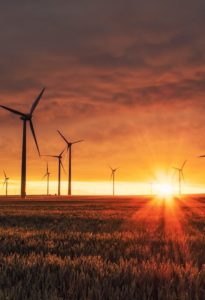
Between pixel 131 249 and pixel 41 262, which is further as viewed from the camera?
pixel 131 249

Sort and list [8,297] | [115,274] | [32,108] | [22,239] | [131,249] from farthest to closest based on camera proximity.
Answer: [32,108] → [22,239] → [131,249] → [115,274] → [8,297]

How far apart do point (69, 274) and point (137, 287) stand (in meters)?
1.39

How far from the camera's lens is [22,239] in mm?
15070

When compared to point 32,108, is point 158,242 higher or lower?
lower

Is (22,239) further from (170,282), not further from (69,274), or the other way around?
(170,282)

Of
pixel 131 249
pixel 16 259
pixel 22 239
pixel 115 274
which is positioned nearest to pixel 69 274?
pixel 115 274

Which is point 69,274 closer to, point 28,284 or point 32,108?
point 28,284

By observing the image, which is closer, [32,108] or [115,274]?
[115,274]

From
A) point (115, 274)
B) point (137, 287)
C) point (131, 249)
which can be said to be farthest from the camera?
point (131, 249)

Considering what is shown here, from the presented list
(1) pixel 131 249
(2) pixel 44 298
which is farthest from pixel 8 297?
(1) pixel 131 249

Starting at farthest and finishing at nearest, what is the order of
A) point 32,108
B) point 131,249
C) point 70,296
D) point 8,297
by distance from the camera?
point 32,108
point 131,249
point 70,296
point 8,297

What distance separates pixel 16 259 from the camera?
994 cm

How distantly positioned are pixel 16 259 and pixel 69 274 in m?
2.04

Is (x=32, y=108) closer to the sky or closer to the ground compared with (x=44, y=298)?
closer to the sky
